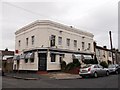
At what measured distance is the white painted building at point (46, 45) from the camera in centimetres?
2834

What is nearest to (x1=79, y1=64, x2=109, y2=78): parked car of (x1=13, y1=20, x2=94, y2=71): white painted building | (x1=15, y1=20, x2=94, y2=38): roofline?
(x1=13, y1=20, x2=94, y2=71): white painted building

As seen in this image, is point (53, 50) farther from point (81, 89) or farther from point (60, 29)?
point (81, 89)

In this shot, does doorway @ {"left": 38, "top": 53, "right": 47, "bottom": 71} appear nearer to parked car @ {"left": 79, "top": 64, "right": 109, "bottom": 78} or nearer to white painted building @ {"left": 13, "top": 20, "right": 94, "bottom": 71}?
white painted building @ {"left": 13, "top": 20, "right": 94, "bottom": 71}

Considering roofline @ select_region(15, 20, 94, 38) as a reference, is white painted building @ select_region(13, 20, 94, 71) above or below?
below

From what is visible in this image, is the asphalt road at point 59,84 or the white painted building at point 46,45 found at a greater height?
the white painted building at point 46,45

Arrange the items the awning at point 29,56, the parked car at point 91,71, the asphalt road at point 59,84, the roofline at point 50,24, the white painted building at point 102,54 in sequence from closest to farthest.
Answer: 1. the asphalt road at point 59,84
2. the parked car at point 91,71
3. the awning at point 29,56
4. the roofline at point 50,24
5. the white painted building at point 102,54

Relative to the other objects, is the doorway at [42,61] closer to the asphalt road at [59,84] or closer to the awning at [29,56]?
the awning at [29,56]

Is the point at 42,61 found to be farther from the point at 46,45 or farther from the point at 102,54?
the point at 102,54

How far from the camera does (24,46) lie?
106 feet

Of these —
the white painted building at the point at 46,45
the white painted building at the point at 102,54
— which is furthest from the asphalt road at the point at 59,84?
the white painted building at the point at 102,54

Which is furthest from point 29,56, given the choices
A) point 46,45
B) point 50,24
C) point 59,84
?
point 59,84

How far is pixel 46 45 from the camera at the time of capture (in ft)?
92.9

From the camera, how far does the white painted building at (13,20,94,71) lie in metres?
28.3

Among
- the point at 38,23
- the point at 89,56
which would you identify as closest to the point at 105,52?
the point at 89,56
